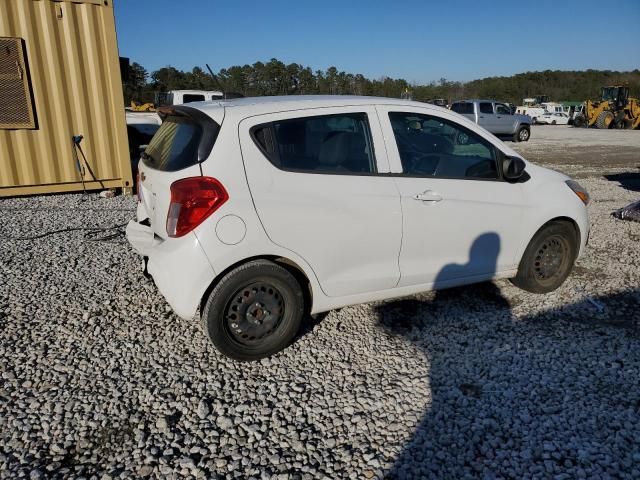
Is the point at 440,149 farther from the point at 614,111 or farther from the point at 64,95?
the point at 614,111

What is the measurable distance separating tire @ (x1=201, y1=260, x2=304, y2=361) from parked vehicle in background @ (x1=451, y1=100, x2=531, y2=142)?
23.2 m

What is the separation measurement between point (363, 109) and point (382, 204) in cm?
73

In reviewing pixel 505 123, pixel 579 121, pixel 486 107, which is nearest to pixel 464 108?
pixel 486 107

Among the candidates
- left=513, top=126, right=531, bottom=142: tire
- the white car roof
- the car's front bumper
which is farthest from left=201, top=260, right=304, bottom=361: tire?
left=513, top=126, right=531, bottom=142: tire

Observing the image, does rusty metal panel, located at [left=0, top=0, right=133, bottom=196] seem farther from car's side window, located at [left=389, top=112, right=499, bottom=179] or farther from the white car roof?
car's side window, located at [left=389, top=112, right=499, bottom=179]

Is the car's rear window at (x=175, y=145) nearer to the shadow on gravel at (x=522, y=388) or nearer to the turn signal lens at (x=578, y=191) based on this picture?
the shadow on gravel at (x=522, y=388)

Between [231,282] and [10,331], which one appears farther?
[10,331]

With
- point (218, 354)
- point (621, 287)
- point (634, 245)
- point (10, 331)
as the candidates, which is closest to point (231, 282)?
point (218, 354)

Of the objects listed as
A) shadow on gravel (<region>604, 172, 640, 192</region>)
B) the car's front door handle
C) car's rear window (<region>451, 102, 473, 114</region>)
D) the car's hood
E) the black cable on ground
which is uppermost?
car's rear window (<region>451, 102, 473, 114</region>)

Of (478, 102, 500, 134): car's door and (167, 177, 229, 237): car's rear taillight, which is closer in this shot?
(167, 177, 229, 237): car's rear taillight

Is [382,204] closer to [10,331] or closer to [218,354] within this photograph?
[218,354]

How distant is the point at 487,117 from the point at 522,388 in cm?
2377

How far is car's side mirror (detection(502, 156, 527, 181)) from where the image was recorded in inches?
153

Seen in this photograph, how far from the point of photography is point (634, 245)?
6.04 meters
